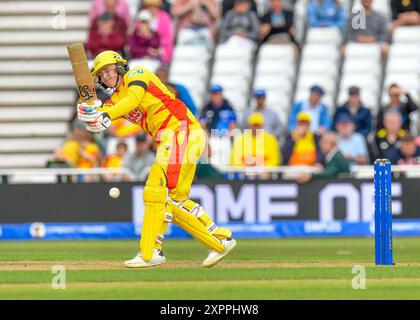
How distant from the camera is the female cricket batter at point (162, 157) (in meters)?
13.3

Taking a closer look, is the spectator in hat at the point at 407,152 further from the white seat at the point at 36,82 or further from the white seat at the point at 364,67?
the white seat at the point at 36,82

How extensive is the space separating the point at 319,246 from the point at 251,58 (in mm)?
6448

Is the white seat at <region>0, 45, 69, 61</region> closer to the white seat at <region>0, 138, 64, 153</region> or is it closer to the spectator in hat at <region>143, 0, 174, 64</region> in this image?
the white seat at <region>0, 138, 64, 153</region>

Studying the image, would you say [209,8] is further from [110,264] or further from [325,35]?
[110,264]

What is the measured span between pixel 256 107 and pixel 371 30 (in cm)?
268

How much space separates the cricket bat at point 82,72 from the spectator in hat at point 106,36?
9.58 m

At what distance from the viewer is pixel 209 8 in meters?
23.5

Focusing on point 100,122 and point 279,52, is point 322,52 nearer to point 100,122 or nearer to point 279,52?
point 279,52

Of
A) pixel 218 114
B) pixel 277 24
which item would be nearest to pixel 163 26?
pixel 277 24

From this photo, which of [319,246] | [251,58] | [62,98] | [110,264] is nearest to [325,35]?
[251,58]

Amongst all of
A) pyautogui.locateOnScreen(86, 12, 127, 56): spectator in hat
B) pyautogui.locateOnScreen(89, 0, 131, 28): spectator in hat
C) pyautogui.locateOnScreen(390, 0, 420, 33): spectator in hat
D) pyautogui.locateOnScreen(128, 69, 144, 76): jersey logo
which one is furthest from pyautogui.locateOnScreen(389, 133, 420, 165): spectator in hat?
pyautogui.locateOnScreen(128, 69, 144, 76): jersey logo

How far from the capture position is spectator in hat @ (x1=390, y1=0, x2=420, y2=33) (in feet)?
73.0

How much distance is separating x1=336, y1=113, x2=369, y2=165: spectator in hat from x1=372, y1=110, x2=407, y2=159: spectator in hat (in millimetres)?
254

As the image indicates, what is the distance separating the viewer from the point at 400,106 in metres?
20.5
